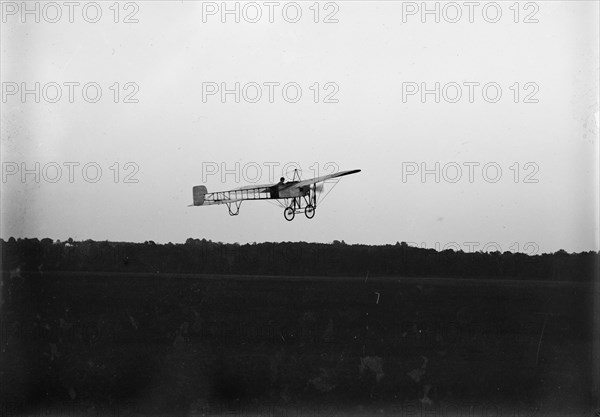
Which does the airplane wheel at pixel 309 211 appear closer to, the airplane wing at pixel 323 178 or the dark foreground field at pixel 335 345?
the airplane wing at pixel 323 178

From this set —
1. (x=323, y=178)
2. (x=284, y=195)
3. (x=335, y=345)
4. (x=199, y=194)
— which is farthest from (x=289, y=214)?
(x=335, y=345)

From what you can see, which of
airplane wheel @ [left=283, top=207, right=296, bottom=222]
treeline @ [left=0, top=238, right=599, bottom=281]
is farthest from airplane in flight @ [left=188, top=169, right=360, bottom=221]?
treeline @ [left=0, top=238, right=599, bottom=281]

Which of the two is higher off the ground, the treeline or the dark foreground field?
the treeline

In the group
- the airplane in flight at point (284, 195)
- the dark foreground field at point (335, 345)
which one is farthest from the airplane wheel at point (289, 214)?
the dark foreground field at point (335, 345)

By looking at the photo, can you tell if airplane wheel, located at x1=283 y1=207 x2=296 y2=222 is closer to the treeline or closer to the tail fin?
the treeline

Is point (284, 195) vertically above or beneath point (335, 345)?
above

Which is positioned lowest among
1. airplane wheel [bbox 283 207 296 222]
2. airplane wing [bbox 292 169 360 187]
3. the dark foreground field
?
the dark foreground field

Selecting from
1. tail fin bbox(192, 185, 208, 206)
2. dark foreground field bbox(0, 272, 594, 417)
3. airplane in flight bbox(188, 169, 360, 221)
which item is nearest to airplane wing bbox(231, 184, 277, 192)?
airplane in flight bbox(188, 169, 360, 221)

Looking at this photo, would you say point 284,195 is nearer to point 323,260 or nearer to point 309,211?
point 309,211
